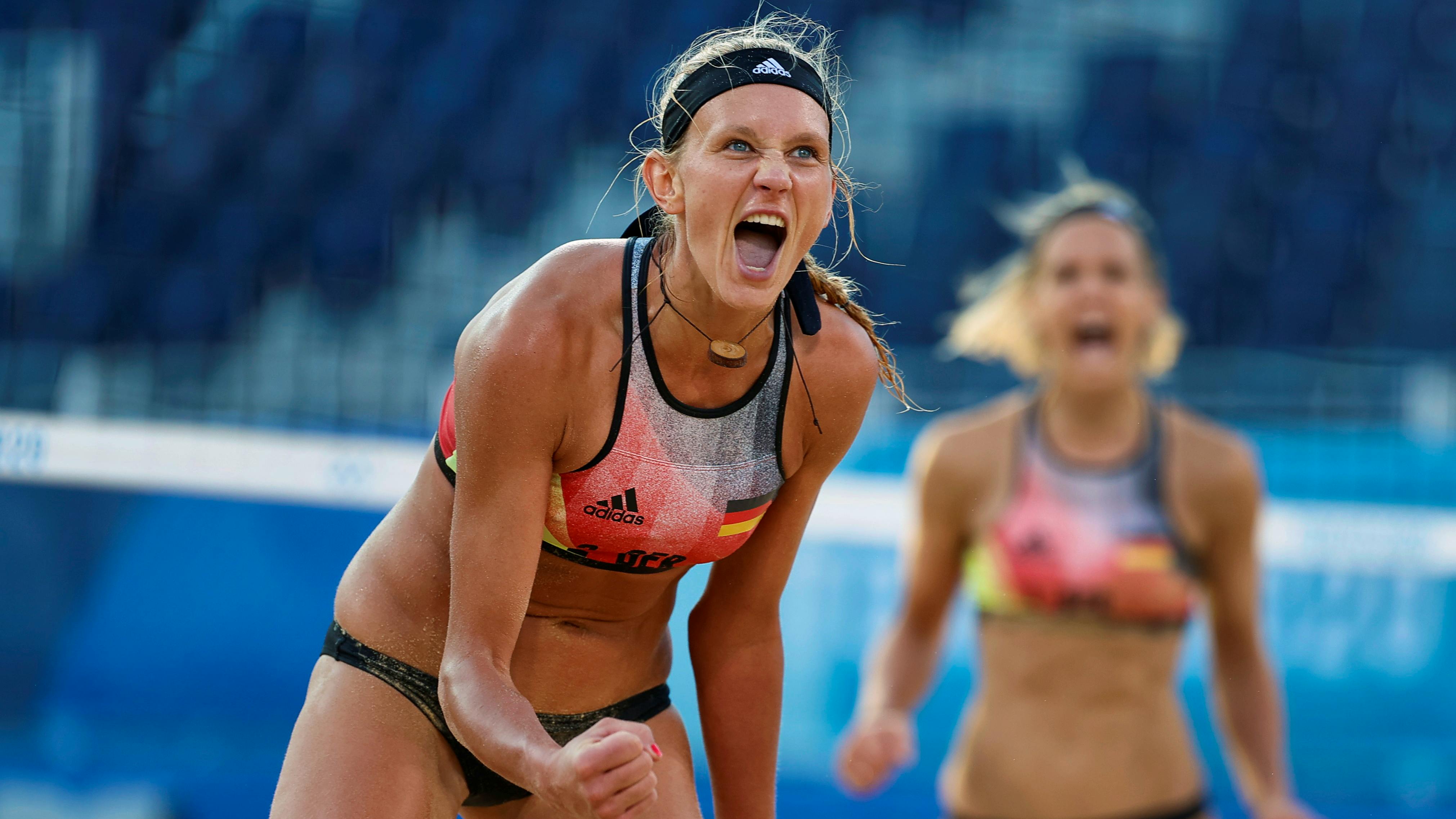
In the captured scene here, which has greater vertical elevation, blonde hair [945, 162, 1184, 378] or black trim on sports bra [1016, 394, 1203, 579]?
blonde hair [945, 162, 1184, 378]

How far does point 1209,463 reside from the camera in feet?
7.19

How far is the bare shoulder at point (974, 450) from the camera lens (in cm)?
232

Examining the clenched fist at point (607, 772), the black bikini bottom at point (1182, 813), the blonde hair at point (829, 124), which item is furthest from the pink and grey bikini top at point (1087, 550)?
the clenched fist at point (607, 772)

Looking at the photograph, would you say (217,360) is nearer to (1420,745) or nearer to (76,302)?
(76,302)

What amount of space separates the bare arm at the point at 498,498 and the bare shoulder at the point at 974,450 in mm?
1032

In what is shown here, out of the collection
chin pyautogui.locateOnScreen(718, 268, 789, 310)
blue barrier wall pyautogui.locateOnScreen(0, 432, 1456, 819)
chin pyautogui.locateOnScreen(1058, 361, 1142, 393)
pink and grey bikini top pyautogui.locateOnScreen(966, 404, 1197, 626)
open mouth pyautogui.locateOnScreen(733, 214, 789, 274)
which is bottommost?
blue barrier wall pyautogui.locateOnScreen(0, 432, 1456, 819)

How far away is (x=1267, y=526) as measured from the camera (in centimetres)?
407

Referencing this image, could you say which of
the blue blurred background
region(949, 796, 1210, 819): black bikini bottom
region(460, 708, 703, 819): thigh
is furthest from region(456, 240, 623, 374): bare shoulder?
the blue blurred background

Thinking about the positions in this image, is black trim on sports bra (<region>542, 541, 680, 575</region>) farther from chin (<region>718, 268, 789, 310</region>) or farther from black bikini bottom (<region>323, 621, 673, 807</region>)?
chin (<region>718, 268, 789, 310</region>)

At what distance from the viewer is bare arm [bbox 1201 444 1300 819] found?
204 centimetres

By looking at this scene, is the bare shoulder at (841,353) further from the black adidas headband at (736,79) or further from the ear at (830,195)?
the black adidas headband at (736,79)

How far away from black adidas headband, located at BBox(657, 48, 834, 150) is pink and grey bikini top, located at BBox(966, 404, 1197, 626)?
1.00 metres

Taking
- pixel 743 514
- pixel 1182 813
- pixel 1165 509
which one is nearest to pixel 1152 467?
pixel 1165 509

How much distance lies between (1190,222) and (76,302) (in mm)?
3485
